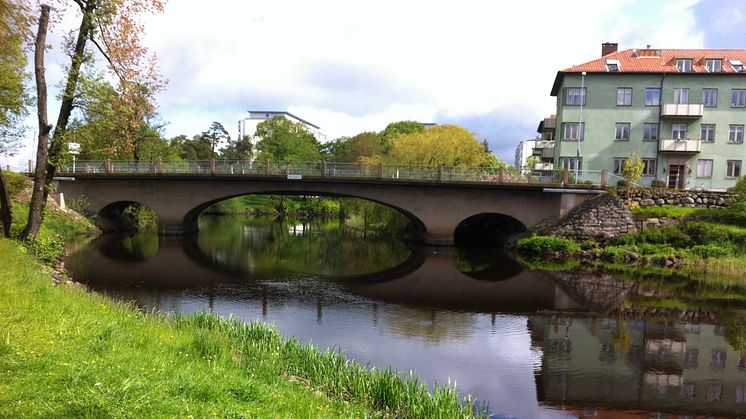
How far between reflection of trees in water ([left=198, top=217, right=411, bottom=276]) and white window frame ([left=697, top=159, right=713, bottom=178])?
24813mm

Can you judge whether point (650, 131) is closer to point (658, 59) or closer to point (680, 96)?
point (680, 96)

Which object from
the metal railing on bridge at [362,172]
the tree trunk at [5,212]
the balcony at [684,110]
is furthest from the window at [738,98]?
the tree trunk at [5,212]

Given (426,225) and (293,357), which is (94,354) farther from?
(426,225)

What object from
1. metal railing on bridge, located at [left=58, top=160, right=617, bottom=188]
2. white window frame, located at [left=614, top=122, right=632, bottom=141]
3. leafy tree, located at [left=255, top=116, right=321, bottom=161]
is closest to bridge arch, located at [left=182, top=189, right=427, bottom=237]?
metal railing on bridge, located at [left=58, top=160, right=617, bottom=188]

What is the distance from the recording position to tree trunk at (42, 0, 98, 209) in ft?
53.0

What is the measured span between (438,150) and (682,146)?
19073 millimetres

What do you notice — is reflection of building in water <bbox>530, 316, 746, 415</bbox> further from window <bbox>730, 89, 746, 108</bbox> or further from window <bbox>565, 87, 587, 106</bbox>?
window <bbox>730, 89, 746, 108</bbox>

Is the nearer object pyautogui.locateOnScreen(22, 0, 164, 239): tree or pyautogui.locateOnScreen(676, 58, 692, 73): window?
pyautogui.locateOnScreen(22, 0, 164, 239): tree

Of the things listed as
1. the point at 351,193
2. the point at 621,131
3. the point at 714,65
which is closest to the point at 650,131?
the point at 621,131

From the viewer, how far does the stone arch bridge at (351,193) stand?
3450 centimetres

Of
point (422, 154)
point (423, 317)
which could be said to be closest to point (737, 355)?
point (423, 317)

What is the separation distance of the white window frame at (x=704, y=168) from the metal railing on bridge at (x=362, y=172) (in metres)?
12.5

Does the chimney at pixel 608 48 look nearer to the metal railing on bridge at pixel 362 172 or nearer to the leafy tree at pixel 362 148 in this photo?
the metal railing on bridge at pixel 362 172

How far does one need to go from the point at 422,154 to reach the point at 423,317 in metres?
27.9
